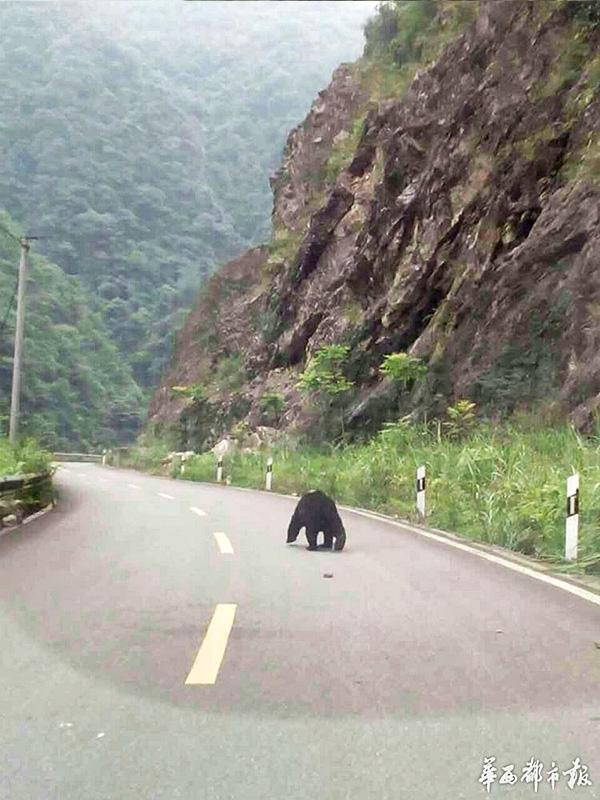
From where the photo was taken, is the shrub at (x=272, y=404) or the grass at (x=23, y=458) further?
the shrub at (x=272, y=404)

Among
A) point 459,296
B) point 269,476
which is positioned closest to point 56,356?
point 269,476

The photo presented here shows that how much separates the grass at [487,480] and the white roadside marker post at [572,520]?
14 cm

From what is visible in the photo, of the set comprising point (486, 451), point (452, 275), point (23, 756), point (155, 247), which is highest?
point (155, 247)

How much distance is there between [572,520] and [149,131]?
25279 mm

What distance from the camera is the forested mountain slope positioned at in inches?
844

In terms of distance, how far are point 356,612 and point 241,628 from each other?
1082 mm

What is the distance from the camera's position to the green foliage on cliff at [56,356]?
27.1 metres

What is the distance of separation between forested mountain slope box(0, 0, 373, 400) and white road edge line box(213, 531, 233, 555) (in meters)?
8.53

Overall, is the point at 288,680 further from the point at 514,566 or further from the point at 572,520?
the point at 572,520

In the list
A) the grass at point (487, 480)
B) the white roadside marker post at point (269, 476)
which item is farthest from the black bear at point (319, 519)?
the white roadside marker post at point (269, 476)

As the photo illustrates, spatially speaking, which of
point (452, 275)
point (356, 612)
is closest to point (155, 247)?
point (452, 275)

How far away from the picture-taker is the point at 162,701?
4.88 meters

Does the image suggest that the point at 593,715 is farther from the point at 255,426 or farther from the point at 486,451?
the point at 255,426

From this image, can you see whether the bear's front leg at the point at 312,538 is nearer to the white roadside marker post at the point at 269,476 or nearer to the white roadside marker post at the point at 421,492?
the white roadside marker post at the point at 421,492
